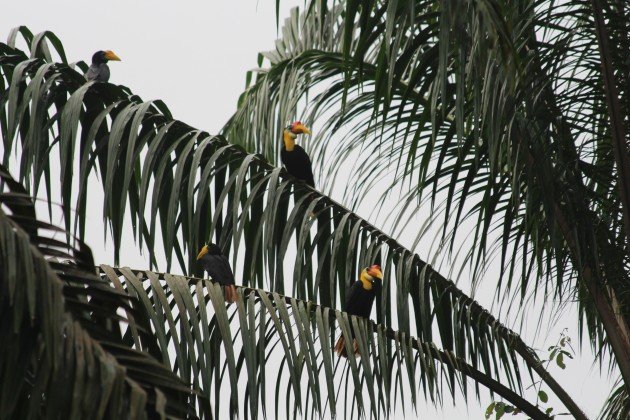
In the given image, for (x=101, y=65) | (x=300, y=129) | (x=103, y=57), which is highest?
(x=103, y=57)

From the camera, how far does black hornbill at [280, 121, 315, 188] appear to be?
4820 millimetres

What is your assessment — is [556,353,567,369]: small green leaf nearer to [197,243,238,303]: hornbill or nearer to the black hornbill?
the black hornbill

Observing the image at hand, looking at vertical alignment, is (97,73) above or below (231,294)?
above

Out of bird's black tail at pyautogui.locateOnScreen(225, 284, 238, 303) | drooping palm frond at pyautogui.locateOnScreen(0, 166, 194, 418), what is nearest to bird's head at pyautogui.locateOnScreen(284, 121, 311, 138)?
bird's black tail at pyautogui.locateOnScreen(225, 284, 238, 303)

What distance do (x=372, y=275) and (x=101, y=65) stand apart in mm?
1862

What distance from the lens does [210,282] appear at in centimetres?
277

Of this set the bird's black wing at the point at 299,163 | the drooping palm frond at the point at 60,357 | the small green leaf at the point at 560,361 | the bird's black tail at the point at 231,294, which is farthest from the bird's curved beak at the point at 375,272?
the drooping palm frond at the point at 60,357

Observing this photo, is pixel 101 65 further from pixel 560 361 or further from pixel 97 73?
pixel 560 361

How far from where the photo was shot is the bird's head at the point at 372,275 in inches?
144

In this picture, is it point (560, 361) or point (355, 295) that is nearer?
point (355, 295)

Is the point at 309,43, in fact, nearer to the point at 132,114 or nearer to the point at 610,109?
the point at 132,114

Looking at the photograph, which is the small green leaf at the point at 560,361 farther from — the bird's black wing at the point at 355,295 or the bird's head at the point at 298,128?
the bird's head at the point at 298,128

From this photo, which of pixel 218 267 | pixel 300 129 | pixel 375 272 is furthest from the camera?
pixel 300 129

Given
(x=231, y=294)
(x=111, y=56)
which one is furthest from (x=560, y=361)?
(x=111, y=56)
